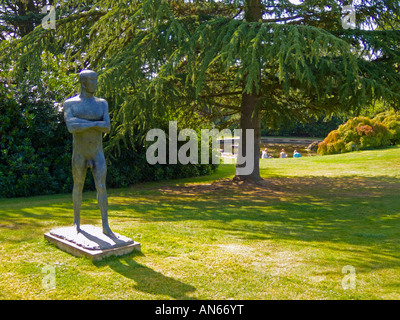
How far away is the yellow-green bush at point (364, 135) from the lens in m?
21.0

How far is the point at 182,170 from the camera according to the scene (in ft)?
43.4

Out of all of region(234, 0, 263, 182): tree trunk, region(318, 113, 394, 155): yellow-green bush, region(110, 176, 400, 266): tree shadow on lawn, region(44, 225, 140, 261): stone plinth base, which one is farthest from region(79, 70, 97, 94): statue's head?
region(318, 113, 394, 155): yellow-green bush

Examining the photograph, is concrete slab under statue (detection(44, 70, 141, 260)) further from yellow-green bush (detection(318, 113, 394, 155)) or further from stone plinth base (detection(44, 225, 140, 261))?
yellow-green bush (detection(318, 113, 394, 155))

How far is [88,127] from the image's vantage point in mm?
4473

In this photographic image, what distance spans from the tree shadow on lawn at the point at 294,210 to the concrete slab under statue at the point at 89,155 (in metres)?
1.77

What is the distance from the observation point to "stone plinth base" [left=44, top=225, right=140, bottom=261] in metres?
4.41

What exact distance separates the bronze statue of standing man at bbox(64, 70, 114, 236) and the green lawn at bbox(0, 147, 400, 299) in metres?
0.98

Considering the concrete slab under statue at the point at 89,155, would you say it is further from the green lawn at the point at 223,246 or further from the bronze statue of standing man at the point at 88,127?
the green lawn at the point at 223,246

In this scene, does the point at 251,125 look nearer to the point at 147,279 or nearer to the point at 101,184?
the point at 101,184

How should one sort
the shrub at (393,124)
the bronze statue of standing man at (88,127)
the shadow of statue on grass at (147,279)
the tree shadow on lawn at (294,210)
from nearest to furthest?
the shadow of statue on grass at (147,279) < the bronze statue of standing man at (88,127) < the tree shadow on lawn at (294,210) < the shrub at (393,124)

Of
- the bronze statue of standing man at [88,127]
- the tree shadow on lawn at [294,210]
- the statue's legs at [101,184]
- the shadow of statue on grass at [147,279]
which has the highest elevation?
the bronze statue of standing man at [88,127]

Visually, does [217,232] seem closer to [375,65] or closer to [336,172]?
[375,65]

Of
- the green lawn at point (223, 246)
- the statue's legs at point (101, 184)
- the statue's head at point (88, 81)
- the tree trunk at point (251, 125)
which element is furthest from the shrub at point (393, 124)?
the statue's head at point (88, 81)

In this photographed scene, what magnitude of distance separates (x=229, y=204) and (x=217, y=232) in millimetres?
2522
